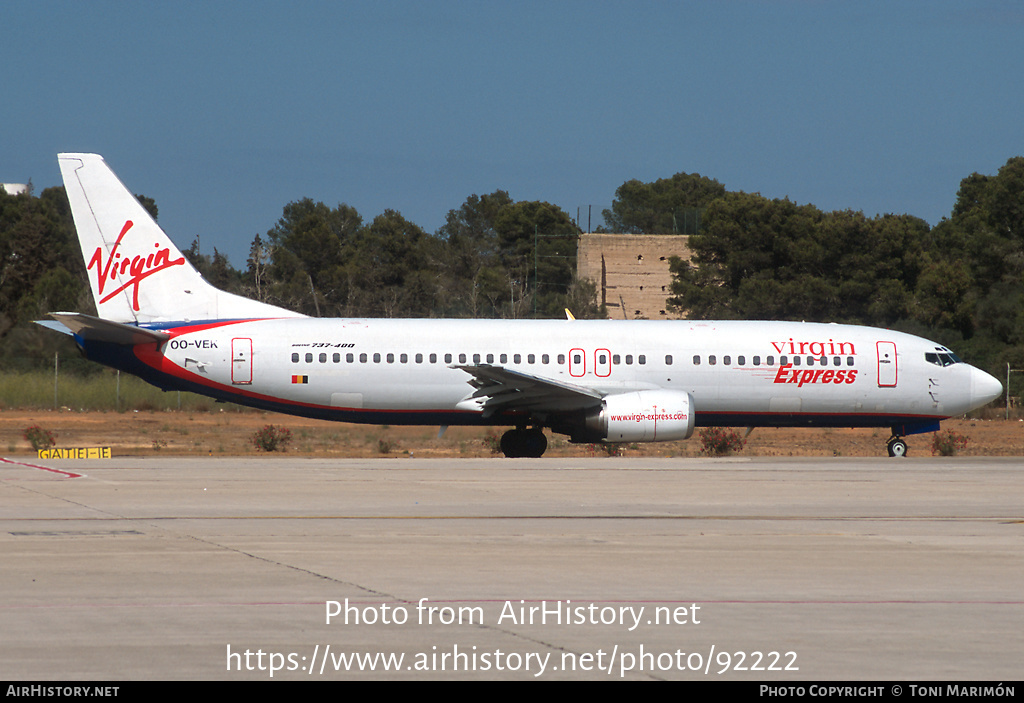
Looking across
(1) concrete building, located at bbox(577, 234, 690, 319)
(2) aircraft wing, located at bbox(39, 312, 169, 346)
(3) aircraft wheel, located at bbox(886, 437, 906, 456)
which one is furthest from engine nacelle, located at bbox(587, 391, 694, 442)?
(1) concrete building, located at bbox(577, 234, 690, 319)

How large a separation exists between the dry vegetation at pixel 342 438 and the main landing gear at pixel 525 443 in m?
2.86

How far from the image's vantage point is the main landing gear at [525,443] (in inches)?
1101

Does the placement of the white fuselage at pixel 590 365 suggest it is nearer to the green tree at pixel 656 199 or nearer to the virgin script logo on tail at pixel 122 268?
the virgin script logo on tail at pixel 122 268

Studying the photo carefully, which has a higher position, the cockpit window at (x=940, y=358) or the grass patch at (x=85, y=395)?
the cockpit window at (x=940, y=358)

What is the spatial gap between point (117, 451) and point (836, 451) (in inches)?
767

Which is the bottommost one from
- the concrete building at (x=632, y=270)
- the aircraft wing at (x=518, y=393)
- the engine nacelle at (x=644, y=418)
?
the engine nacelle at (x=644, y=418)

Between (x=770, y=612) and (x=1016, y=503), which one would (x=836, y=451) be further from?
(x=770, y=612)

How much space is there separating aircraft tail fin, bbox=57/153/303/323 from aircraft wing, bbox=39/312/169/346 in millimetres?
819

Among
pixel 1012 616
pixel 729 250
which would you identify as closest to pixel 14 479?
pixel 1012 616

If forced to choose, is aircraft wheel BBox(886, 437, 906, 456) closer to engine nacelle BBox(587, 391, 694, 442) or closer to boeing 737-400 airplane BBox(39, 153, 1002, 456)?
boeing 737-400 airplane BBox(39, 153, 1002, 456)

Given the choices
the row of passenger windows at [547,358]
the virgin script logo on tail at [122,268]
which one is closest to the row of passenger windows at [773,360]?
the row of passenger windows at [547,358]

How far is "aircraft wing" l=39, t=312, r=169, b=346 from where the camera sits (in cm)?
2505

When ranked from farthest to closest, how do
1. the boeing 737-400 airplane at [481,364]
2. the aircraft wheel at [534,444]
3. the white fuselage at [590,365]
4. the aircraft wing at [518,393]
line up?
the aircraft wheel at [534,444], the white fuselage at [590,365], the boeing 737-400 airplane at [481,364], the aircraft wing at [518,393]

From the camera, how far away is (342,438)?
35.8 meters
